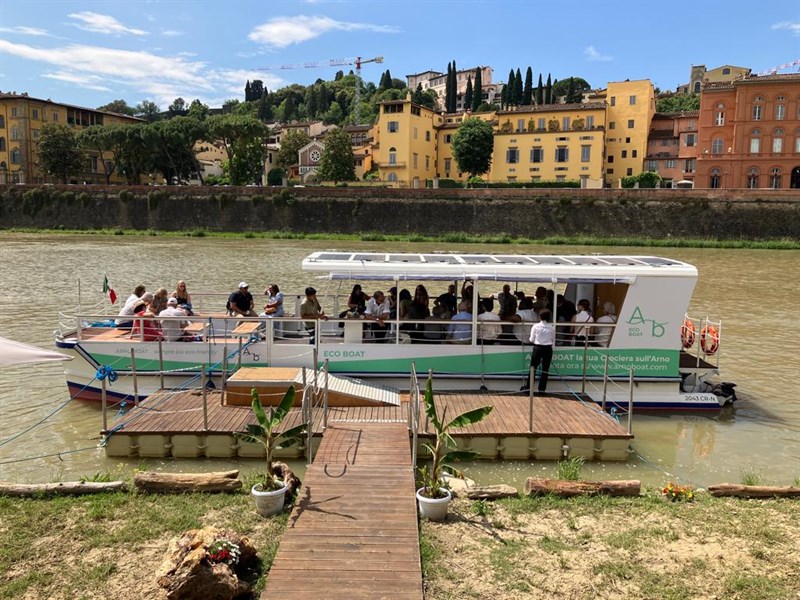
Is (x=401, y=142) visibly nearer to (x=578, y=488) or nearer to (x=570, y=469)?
(x=570, y=469)

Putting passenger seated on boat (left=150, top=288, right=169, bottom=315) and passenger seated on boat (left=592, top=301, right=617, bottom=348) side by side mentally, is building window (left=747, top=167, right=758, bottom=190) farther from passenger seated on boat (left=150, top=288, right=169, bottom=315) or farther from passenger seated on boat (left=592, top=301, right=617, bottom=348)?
passenger seated on boat (left=150, top=288, right=169, bottom=315)

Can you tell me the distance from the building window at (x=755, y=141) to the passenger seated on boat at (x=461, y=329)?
61.6m

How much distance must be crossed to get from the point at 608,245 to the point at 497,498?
47.7 meters

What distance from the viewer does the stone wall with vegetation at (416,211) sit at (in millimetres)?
54938

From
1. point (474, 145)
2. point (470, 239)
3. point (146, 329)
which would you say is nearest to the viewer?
point (146, 329)

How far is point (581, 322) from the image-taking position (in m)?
12.9

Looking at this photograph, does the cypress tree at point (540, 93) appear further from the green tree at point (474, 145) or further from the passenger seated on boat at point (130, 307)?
the passenger seated on boat at point (130, 307)

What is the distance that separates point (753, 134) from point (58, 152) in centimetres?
7652

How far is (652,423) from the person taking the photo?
41.5 feet

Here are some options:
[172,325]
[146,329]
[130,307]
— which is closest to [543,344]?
[172,325]

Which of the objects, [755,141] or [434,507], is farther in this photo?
[755,141]

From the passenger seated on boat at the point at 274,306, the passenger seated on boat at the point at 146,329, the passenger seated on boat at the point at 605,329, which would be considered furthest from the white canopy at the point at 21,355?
the passenger seated on boat at the point at 605,329

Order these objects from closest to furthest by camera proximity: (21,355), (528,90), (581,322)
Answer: (21,355) → (581,322) → (528,90)

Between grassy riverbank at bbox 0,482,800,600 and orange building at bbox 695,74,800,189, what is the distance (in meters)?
64.4
